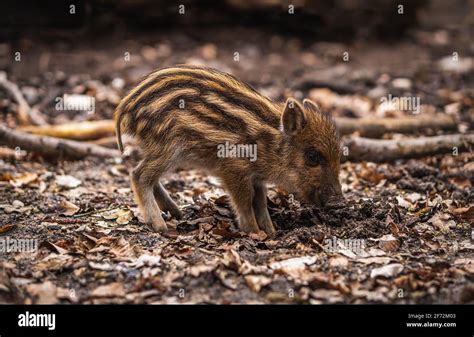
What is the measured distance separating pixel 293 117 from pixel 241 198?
98 cm

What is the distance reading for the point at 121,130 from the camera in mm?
6781

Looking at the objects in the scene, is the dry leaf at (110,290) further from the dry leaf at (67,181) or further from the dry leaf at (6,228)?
the dry leaf at (67,181)

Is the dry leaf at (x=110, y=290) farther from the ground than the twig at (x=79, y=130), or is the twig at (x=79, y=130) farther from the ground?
the twig at (x=79, y=130)

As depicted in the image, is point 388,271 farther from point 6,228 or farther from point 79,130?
point 79,130

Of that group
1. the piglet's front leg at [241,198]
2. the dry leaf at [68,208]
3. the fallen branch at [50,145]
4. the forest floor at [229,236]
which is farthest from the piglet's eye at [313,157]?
the fallen branch at [50,145]

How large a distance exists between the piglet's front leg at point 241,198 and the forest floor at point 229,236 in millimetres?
175

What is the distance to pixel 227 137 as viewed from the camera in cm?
649

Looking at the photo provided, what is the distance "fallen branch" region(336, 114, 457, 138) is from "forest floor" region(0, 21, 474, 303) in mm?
255

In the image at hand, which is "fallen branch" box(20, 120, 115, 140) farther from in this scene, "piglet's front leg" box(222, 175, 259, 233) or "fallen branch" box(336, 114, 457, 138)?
"piglet's front leg" box(222, 175, 259, 233)

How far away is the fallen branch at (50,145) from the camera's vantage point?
8586 millimetres

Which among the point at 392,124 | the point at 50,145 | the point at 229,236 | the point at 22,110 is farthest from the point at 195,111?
the point at 22,110
